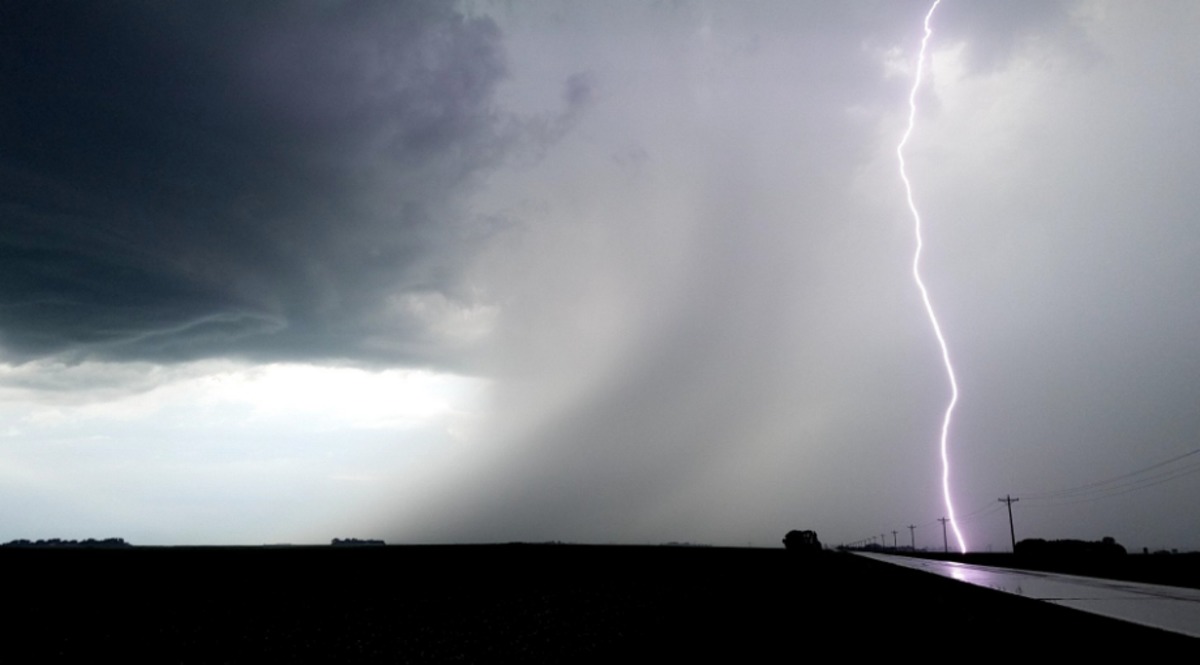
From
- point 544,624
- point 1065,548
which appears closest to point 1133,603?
point 544,624

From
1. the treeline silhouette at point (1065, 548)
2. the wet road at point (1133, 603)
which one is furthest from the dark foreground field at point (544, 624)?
the treeline silhouette at point (1065, 548)

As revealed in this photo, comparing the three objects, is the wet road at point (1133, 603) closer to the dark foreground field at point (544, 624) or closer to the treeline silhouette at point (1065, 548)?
the dark foreground field at point (544, 624)

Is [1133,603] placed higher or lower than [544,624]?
higher

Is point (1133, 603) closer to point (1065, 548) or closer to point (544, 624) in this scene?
point (544, 624)

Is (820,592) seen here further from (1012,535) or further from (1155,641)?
(1012,535)

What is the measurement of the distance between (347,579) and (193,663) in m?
25.0

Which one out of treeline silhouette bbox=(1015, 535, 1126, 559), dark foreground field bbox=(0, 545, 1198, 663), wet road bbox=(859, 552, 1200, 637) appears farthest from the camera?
treeline silhouette bbox=(1015, 535, 1126, 559)

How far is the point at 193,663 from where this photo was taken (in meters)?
13.3

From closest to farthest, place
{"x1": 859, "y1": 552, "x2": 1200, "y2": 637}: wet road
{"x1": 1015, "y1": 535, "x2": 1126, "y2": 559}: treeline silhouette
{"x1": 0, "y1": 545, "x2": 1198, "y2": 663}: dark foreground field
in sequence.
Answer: {"x1": 0, "y1": 545, "x2": 1198, "y2": 663}: dark foreground field < {"x1": 859, "y1": 552, "x2": 1200, "y2": 637}: wet road < {"x1": 1015, "y1": 535, "x2": 1126, "y2": 559}: treeline silhouette

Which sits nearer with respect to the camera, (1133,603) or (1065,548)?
(1133,603)

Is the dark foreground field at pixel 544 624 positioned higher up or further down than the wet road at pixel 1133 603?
further down

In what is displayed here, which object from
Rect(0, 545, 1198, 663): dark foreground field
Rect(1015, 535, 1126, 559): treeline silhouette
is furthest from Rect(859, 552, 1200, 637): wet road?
Rect(1015, 535, 1126, 559): treeline silhouette

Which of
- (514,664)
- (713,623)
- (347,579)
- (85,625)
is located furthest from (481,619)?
(347,579)

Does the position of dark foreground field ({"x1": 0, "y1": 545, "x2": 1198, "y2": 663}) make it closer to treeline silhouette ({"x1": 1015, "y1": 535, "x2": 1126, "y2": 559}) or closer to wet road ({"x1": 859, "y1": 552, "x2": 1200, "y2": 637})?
wet road ({"x1": 859, "y1": 552, "x2": 1200, "y2": 637})
